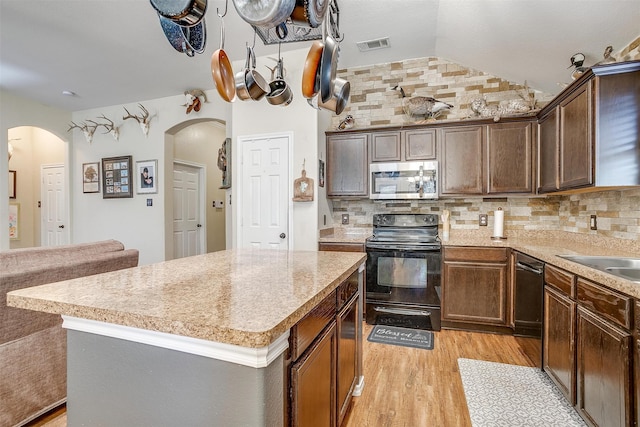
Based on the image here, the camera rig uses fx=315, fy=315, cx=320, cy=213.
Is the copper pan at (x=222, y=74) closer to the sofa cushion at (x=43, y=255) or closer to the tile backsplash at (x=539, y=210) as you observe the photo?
the sofa cushion at (x=43, y=255)

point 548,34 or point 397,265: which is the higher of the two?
point 548,34

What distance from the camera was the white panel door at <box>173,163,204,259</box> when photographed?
5.41 meters

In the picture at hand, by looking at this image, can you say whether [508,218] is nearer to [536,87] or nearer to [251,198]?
[536,87]

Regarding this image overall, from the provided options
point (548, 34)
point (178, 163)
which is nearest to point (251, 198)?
point (178, 163)

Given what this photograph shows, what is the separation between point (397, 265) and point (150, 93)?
175 inches

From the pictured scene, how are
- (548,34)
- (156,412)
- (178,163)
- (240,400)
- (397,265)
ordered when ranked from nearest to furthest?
(240,400), (156,412), (548,34), (397,265), (178,163)

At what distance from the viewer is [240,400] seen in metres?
0.87

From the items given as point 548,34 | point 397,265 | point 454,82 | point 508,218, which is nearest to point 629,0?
point 548,34

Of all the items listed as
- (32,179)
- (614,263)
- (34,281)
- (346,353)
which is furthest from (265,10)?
(32,179)

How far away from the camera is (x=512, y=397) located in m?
2.07

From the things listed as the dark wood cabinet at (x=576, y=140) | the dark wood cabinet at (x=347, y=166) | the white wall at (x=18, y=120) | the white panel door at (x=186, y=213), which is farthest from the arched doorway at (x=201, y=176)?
the dark wood cabinet at (x=576, y=140)

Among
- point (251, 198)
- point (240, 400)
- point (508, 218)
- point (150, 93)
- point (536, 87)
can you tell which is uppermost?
point (150, 93)

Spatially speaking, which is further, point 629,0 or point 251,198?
point 251,198

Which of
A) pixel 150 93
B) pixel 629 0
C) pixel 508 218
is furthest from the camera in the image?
pixel 150 93
